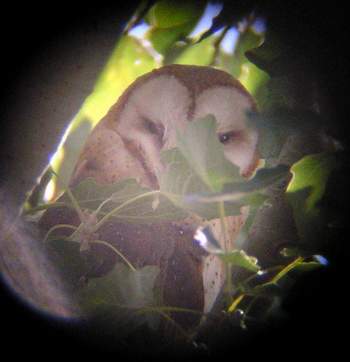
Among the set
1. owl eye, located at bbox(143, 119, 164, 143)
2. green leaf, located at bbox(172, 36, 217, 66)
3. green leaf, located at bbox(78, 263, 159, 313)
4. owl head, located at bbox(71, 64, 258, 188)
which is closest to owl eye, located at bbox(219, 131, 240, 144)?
owl head, located at bbox(71, 64, 258, 188)

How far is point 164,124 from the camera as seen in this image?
1.11m

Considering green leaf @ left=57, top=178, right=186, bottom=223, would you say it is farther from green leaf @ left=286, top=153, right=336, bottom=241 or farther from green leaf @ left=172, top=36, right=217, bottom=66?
green leaf @ left=172, top=36, right=217, bottom=66

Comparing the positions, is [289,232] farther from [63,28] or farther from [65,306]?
[63,28]

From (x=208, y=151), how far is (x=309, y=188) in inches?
10.2

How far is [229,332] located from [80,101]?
1.53ft

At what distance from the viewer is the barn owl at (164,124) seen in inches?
41.6

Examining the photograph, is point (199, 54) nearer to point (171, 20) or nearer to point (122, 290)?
point (171, 20)

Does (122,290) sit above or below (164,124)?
below

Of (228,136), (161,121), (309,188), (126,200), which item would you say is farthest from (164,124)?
(309,188)

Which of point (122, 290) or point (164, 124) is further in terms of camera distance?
point (164, 124)

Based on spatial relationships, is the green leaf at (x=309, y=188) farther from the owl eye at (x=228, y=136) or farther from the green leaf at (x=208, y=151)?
the owl eye at (x=228, y=136)

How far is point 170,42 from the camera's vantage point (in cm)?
108

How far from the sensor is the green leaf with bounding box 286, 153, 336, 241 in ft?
2.24

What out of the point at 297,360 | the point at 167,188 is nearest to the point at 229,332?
the point at 297,360
